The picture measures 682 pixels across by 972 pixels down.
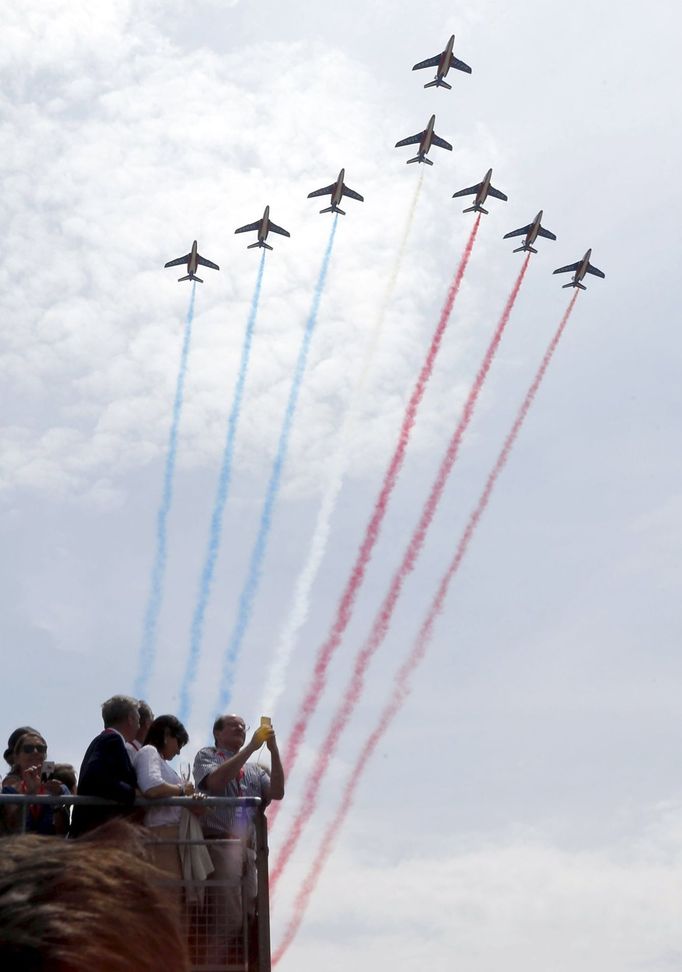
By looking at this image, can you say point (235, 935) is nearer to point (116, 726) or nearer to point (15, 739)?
point (116, 726)

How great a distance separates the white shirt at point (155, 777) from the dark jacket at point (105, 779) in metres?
0.09

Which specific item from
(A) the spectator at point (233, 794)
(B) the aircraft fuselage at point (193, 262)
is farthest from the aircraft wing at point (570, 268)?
(A) the spectator at point (233, 794)

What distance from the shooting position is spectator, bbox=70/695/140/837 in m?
9.23

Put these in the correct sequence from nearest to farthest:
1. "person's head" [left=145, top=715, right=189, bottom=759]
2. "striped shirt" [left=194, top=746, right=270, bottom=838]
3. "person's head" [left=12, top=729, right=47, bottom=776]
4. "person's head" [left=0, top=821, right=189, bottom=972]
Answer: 1. "person's head" [left=0, top=821, right=189, bottom=972]
2. "person's head" [left=145, top=715, right=189, bottom=759]
3. "person's head" [left=12, top=729, right=47, bottom=776]
4. "striped shirt" [left=194, top=746, right=270, bottom=838]

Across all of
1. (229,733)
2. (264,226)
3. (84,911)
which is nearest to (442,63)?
(264,226)

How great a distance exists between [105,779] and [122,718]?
29.1 inches

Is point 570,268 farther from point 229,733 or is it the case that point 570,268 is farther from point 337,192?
point 229,733

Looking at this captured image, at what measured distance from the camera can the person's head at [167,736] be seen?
33.7 feet

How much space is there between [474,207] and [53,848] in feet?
156

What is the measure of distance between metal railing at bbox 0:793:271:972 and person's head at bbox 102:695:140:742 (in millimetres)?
813

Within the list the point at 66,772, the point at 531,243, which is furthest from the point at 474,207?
the point at 66,772

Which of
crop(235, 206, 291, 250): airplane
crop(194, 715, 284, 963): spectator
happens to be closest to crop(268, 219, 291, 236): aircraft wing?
crop(235, 206, 291, 250): airplane

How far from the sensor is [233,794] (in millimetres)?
10773

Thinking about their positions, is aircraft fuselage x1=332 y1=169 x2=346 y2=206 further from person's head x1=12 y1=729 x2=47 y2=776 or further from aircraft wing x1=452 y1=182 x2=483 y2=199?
person's head x1=12 y1=729 x2=47 y2=776
